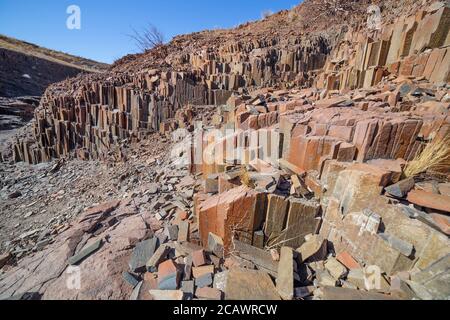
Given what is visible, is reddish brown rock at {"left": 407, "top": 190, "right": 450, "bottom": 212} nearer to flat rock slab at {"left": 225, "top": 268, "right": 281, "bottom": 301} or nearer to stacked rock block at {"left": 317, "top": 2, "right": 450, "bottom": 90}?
flat rock slab at {"left": 225, "top": 268, "right": 281, "bottom": 301}

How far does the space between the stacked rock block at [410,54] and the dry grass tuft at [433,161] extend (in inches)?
120

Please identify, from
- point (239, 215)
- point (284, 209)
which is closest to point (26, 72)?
point (239, 215)

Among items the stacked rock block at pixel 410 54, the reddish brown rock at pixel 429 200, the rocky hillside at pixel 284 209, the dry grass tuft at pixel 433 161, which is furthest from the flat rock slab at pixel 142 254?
the stacked rock block at pixel 410 54

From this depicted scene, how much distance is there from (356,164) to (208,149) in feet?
8.99

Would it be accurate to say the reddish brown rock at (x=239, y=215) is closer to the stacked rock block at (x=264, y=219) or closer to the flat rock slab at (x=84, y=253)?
the stacked rock block at (x=264, y=219)

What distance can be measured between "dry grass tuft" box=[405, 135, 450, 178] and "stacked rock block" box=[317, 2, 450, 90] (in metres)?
3.06

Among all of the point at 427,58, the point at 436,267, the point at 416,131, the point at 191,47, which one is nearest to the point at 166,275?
the point at 436,267

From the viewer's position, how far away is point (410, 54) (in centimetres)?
582

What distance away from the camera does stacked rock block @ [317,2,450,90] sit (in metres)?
4.68

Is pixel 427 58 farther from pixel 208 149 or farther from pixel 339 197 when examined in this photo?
pixel 208 149

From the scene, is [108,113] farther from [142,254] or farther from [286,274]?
[286,274]

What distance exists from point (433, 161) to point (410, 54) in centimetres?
Answer: 511

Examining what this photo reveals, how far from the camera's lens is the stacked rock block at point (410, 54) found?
4684mm

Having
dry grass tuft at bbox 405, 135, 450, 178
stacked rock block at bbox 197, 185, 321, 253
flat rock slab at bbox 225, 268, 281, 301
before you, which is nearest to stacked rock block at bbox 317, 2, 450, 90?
dry grass tuft at bbox 405, 135, 450, 178
